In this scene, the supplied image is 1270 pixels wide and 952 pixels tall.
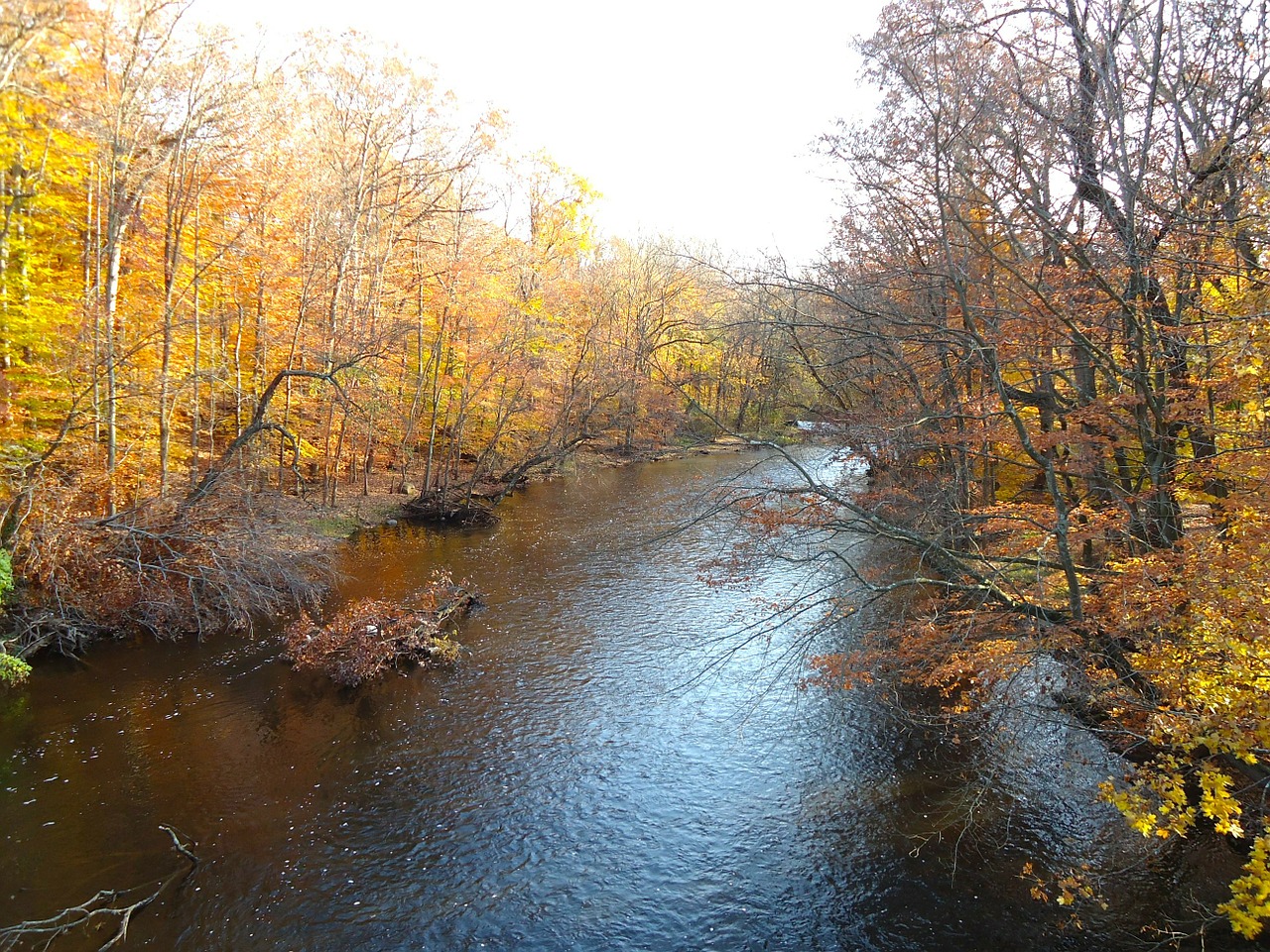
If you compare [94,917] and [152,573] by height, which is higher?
[152,573]

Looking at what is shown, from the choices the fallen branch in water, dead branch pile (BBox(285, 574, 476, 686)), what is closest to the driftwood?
dead branch pile (BBox(285, 574, 476, 686))

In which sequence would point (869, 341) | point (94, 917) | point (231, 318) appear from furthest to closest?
point (231, 318), point (869, 341), point (94, 917)

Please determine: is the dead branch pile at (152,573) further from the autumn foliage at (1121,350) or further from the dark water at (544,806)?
the autumn foliage at (1121,350)

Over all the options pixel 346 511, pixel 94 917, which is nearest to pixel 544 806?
pixel 94 917

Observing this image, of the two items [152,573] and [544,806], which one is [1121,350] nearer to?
[544,806]

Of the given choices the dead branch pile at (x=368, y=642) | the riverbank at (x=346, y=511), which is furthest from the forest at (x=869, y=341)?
the dead branch pile at (x=368, y=642)

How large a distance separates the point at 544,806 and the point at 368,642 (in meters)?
4.62

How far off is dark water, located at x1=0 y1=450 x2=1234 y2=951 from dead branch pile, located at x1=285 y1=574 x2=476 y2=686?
1.53 ft

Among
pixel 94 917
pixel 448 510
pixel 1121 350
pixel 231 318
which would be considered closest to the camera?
pixel 94 917

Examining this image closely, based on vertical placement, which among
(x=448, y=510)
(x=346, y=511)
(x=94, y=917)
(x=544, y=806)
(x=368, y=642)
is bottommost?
(x=94, y=917)

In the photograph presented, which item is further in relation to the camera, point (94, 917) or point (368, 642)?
point (368, 642)

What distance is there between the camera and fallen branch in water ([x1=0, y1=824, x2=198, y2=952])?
566 centimetres

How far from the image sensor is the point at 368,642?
10766 millimetres

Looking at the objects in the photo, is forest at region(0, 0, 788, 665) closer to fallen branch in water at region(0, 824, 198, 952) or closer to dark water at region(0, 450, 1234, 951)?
dark water at region(0, 450, 1234, 951)
